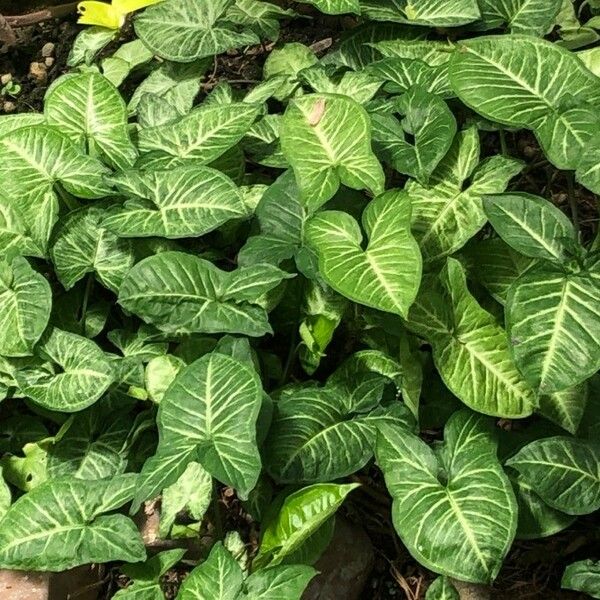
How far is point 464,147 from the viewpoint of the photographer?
1773mm

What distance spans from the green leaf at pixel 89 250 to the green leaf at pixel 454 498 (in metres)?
0.68

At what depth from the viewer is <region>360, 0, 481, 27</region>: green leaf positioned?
199 centimetres

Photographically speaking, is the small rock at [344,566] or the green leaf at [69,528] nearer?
the green leaf at [69,528]

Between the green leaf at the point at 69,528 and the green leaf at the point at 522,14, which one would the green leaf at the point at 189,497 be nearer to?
the green leaf at the point at 69,528

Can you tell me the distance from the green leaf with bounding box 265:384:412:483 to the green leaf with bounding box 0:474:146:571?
0.28 meters

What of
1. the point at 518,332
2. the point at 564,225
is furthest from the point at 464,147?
the point at 518,332

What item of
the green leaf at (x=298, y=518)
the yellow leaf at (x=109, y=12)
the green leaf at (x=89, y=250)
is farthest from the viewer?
the yellow leaf at (x=109, y=12)

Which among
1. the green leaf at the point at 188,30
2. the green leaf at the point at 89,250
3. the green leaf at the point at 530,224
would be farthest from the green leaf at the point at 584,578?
the green leaf at the point at 188,30

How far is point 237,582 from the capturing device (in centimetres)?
141

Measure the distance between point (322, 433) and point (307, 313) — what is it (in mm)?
279

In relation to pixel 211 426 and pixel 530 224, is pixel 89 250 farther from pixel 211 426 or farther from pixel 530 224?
pixel 530 224

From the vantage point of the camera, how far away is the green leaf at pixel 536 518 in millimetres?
1579

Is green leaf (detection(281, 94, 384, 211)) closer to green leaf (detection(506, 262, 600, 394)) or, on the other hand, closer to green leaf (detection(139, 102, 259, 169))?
green leaf (detection(139, 102, 259, 169))

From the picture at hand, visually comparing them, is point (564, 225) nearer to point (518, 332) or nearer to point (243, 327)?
point (518, 332)
